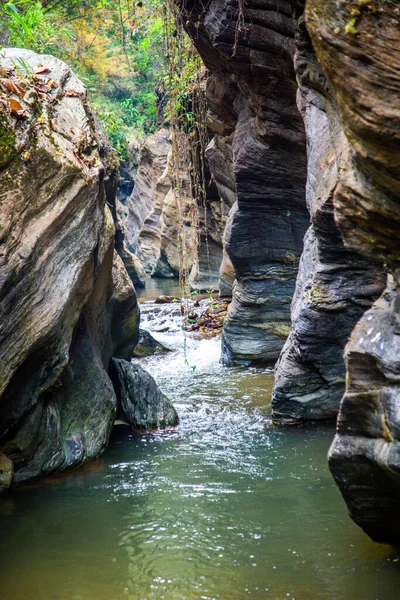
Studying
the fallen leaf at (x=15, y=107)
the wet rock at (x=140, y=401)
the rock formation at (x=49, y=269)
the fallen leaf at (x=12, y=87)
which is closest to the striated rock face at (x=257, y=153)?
the rock formation at (x=49, y=269)

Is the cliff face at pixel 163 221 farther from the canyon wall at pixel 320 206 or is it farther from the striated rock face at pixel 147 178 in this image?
the canyon wall at pixel 320 206

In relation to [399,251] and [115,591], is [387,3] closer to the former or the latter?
[399,251]

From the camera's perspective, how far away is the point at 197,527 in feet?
14.6

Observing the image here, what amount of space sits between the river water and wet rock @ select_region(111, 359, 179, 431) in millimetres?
225

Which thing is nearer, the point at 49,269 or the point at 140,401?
the point at 49,269

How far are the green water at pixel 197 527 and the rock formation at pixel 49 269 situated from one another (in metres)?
0.38

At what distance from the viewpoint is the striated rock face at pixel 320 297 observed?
537cm

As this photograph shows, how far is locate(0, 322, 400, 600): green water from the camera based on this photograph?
12.0 ft

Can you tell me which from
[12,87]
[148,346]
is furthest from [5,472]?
[148,346]

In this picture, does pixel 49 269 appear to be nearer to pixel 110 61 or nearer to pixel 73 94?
pixel 73 94

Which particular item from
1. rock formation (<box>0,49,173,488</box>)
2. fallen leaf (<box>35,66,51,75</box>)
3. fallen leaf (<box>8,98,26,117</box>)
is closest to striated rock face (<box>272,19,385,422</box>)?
rock formation (<box>0,49,173,488</box>)

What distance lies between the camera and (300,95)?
18.1ft

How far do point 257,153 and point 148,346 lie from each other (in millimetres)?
4528

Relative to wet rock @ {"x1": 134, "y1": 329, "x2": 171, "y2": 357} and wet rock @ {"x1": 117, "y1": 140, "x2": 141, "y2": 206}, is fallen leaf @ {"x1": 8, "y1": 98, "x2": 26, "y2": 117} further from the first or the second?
wet rock @ {"x1": 117, "y1": 140, "x2": 141, "y2": 206}
